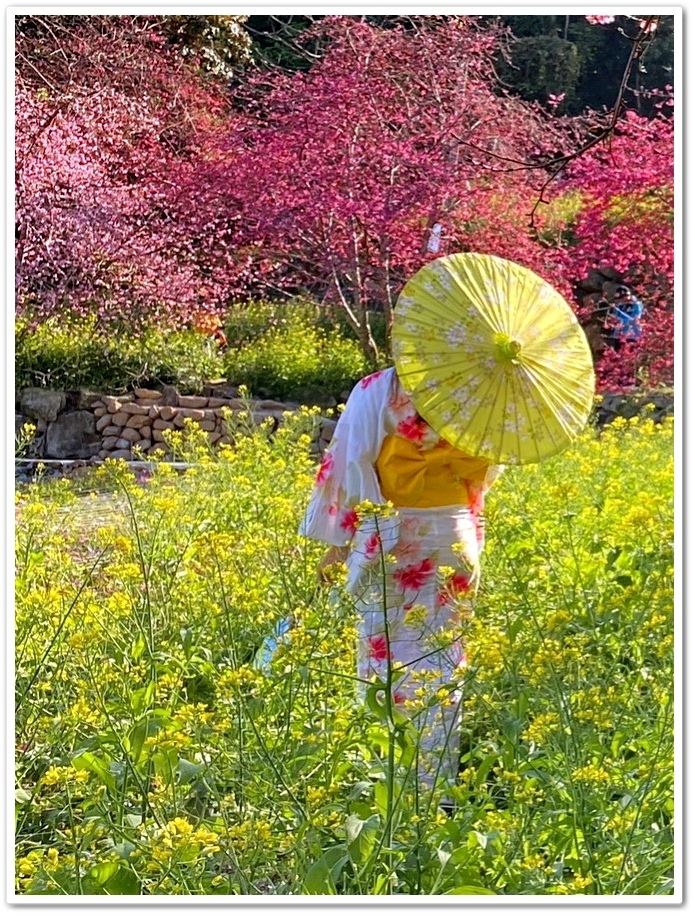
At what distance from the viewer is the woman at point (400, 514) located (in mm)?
2139

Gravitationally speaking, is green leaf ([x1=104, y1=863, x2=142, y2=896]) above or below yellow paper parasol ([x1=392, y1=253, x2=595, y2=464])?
below

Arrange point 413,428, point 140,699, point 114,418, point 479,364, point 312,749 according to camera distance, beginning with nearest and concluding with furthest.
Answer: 1. point 312,749
2. point 140,699
3. point 479,364
4. point 413,428
5. point 114,418

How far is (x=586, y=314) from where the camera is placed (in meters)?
7.35

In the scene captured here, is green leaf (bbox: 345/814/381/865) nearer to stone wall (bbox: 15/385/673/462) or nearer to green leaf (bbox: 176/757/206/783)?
green leaf (bbox: 176/757/206/783)

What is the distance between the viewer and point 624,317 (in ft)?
23.1

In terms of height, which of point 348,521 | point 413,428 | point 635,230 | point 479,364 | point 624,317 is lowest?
point 348,521

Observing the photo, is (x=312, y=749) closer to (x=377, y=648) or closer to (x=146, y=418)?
(x=377, y=648)

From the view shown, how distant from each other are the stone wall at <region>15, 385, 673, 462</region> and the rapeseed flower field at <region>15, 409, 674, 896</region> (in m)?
4.04

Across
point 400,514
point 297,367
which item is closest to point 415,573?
point 400,514

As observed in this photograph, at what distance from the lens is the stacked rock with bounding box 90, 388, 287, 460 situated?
6352 millimetres

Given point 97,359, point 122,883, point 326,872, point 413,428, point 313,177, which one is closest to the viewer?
point 326,872

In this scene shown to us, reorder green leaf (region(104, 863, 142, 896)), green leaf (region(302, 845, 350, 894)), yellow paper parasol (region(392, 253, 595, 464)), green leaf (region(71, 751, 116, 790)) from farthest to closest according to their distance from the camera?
yellow paper parasol (region(392, 253, 595, 464)), green leaf (region(71, 751, 116, 790)), green leaf (region(104, 863, 142, 896)), green leaf (region(302, 845, 350, 894))

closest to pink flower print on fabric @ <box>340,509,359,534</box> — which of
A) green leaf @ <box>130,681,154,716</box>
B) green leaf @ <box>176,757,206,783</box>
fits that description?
green leaf @ <box>130,681,154,716</box>

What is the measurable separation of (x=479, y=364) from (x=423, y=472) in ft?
0.86
